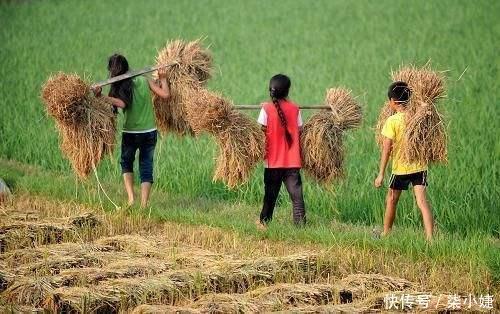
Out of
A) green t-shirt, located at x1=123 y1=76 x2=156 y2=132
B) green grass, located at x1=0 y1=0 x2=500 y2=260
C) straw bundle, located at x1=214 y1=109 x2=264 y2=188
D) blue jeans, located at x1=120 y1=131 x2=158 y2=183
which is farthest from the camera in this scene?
green grass, located at x1=0 y1=0 x2=500 y2=260

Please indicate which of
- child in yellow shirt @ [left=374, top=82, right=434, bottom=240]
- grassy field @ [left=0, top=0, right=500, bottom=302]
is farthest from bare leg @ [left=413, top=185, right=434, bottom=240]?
grassy field @ [left=0, top=0, right=500, bottom=302]

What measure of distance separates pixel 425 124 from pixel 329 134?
858 mm

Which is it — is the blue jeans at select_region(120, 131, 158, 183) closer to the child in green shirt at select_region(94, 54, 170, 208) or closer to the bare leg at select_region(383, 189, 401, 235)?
the child in green shirt at select_region(94, 54, 170, 208)

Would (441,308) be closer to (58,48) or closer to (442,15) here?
(58,48)

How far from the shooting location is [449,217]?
824cm

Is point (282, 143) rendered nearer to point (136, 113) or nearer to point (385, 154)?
point (385, 154)

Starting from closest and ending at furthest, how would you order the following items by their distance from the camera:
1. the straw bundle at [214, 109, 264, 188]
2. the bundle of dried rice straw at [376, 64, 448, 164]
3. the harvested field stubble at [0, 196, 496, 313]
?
the harvested field stubble at [0, 196, 496, 313]
the bundle of dried rice straw at [376, 64, 448, 164]
the straw bundle at [214, 109, 264, 188]

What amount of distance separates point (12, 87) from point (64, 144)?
669 centimetres

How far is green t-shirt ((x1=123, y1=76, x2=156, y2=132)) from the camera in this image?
330 inches

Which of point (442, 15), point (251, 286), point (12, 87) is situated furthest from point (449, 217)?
point (442, 15)

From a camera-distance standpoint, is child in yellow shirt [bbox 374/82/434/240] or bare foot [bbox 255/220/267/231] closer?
child in yellow shirt [bbox 374/82/434/240]

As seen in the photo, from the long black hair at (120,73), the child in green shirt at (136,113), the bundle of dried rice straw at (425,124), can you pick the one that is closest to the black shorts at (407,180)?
the bundle of dried rice straw at (425,124)

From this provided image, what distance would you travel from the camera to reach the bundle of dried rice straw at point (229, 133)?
25.2 feet

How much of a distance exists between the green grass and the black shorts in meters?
0.37
